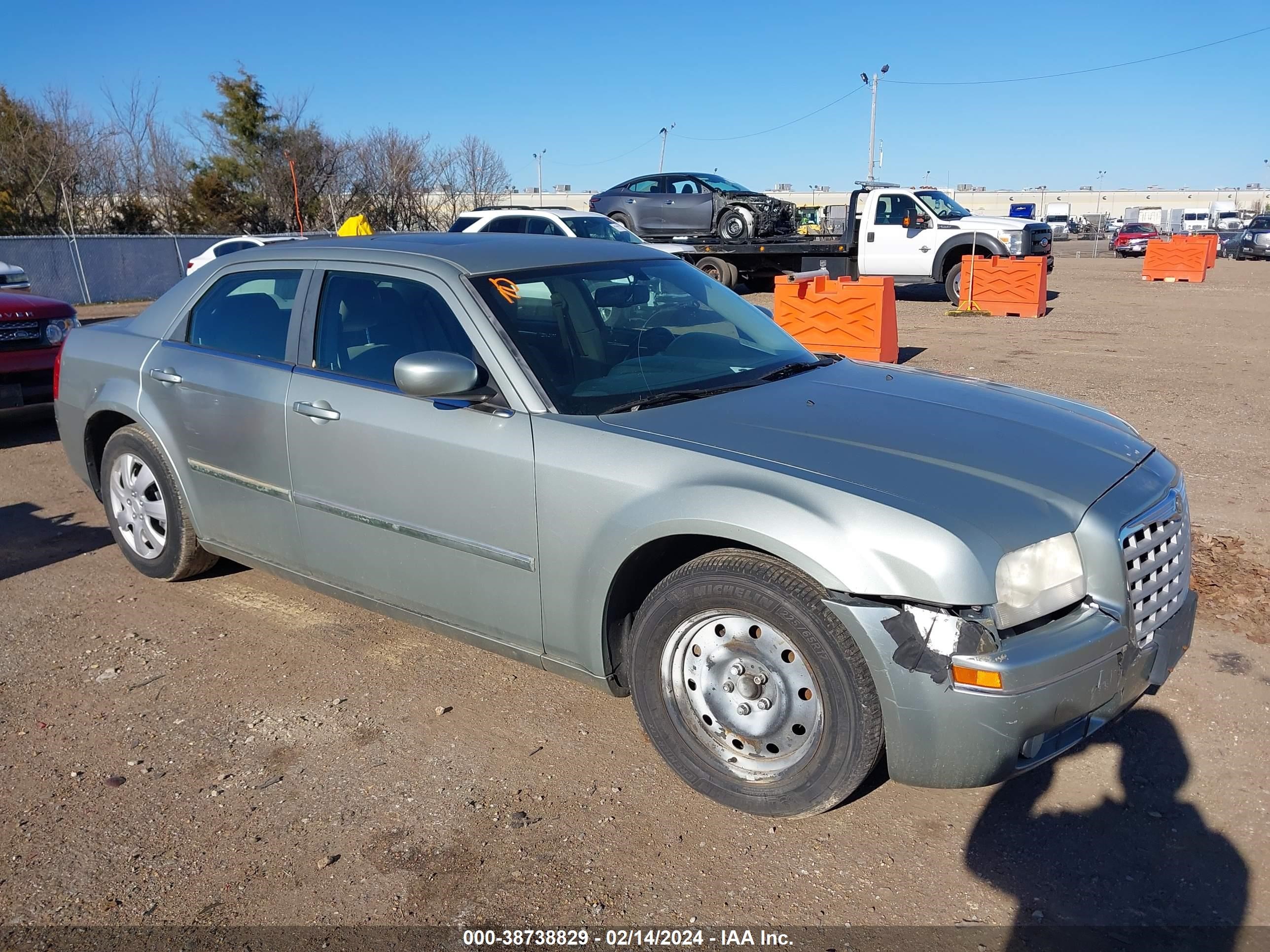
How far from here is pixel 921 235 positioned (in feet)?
64.7

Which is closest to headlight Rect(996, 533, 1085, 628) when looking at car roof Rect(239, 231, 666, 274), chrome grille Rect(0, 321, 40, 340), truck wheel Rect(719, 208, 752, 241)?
car roof Rect(239, 231, 666, 274)

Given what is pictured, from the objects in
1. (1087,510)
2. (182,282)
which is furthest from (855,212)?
(1087,510)

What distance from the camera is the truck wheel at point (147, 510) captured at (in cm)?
469

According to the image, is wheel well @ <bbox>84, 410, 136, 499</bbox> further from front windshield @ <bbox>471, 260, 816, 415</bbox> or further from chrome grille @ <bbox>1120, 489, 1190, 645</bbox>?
chrome grille @ <bbox>1120, 489, 1190, 645</bbox>

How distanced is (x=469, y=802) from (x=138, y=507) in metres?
2.76

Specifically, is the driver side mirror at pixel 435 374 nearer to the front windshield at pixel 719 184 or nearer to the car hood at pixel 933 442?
the car hood at pixel 933 442

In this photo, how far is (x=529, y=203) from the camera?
8250 cm

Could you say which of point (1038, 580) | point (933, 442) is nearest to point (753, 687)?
point (1038, 580)

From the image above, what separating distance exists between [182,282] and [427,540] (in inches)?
93.3

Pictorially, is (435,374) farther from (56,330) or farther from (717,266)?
(717,266)

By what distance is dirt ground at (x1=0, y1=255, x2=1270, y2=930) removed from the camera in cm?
268

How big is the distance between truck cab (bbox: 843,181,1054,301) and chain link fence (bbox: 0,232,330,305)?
13155mm

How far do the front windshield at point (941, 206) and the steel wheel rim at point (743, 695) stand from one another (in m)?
18.5

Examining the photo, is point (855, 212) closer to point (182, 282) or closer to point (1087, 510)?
point (182, 282)
